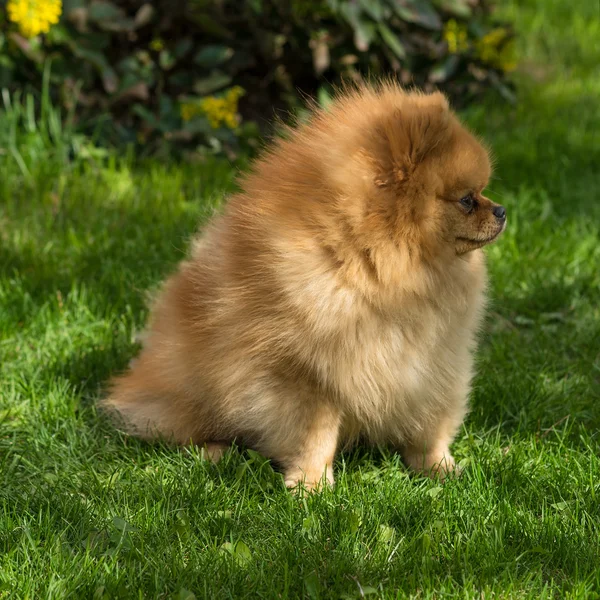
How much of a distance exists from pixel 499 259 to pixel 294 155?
1.91 m

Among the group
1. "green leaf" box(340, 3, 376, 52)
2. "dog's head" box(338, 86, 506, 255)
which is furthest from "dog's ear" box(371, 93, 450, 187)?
"green leaf" box(340, 3, 376, 52)

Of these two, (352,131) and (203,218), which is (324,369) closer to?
(352,131)

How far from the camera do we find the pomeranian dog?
2506 mm

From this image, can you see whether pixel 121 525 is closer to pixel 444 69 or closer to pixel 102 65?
pixel 102 65

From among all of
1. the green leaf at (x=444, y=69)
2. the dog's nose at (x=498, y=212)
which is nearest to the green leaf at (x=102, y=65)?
the green leaf at (x=444, y=69)

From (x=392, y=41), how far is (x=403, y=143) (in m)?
2.89

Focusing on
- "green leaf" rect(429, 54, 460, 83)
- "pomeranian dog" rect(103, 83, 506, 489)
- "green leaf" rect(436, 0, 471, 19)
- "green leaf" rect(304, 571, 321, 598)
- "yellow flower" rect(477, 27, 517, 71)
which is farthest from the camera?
"yellow flower" rect(477, 27, 517, 71)

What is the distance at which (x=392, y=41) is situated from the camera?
17.0 feet

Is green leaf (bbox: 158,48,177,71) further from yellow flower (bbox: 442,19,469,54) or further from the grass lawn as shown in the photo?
yellow flower (bbox: 442,19,469,54)

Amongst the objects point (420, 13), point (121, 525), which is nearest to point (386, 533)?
point (121, 525)

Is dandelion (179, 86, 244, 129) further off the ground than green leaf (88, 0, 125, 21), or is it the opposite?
green leaf (88, 0, 125, 21)

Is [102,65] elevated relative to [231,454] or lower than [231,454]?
elevated

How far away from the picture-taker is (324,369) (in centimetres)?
261

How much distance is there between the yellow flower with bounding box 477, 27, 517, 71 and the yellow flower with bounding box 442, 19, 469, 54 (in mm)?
203
